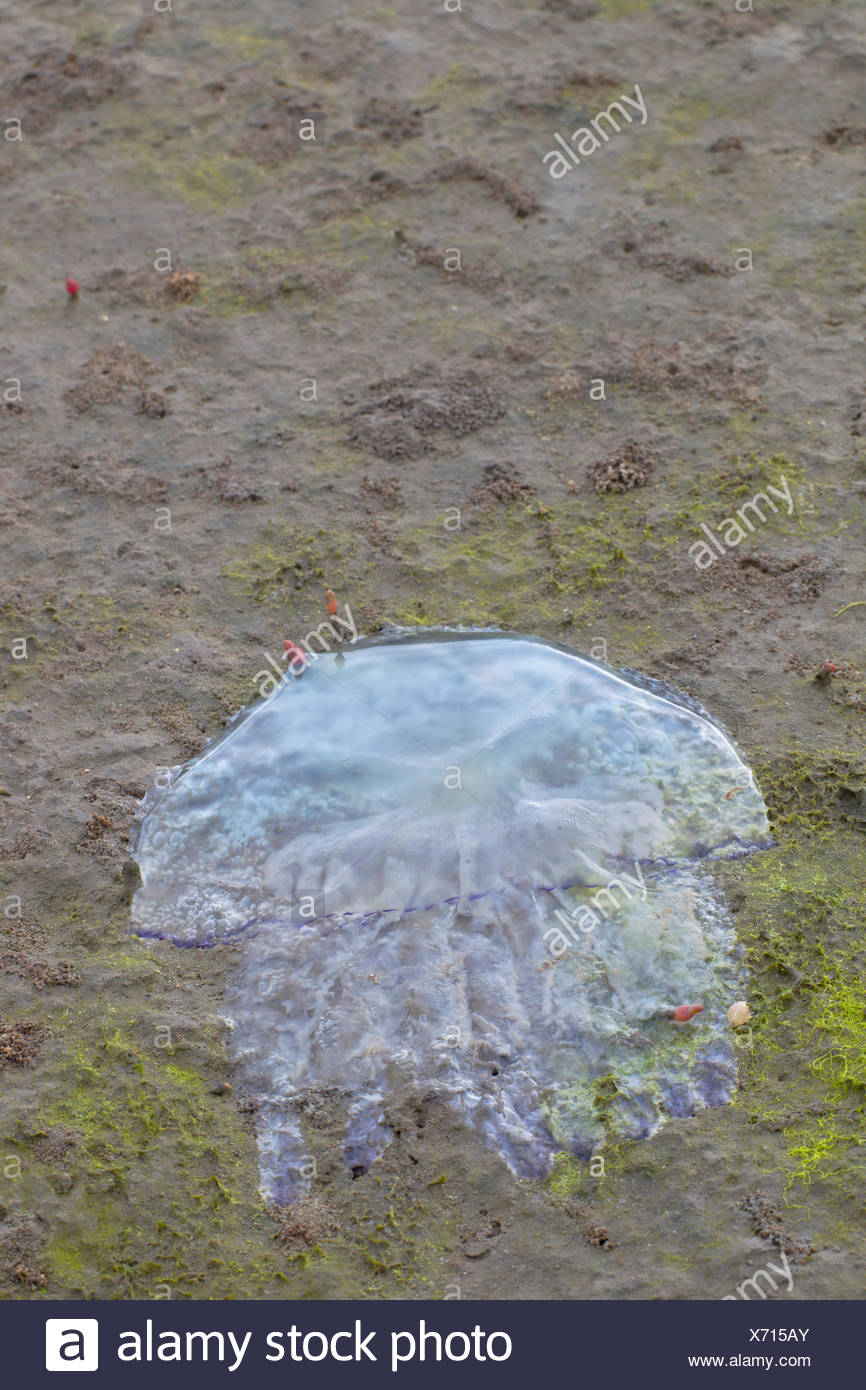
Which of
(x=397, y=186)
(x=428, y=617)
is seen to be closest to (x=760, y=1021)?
(x=428, y=617)

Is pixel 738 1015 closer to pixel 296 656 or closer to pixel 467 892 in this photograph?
pixel 467 892

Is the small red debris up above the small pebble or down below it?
above

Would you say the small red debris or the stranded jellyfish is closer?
the stranded jellyfish

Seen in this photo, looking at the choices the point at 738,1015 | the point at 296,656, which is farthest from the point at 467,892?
the point at 296,656

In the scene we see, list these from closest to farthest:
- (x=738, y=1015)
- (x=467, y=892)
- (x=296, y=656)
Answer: (x=738, y=1015) → (x=467, y=892) → (x=296, y=656)

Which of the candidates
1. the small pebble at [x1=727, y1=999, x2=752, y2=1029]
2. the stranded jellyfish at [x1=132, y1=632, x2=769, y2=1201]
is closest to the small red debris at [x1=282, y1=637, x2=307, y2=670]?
the stranded jellyfish at [x1=132, y1=632, x2=769, y2=1201]

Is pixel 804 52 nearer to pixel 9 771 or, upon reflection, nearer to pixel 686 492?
pixel 686 492

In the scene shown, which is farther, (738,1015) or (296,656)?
(296,656)

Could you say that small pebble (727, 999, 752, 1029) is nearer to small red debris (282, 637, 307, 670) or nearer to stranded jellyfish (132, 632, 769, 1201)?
stranded jellyfish (132, 632, 769, 1201)
